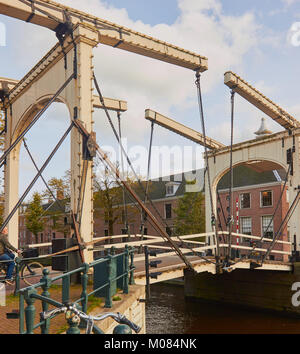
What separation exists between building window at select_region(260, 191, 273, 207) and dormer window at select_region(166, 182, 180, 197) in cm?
1042

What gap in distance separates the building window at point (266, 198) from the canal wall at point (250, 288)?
39.1 ft

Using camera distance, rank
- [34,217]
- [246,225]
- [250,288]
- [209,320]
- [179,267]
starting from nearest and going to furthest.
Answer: [179,267] → [209,320] → [250,288] → [246,225] → [34,217]

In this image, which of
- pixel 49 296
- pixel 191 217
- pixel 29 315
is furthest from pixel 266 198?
pixel 29 315

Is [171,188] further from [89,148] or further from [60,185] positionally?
[89,148]

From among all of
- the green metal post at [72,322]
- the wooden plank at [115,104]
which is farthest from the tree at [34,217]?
the green metal post at [72,322]

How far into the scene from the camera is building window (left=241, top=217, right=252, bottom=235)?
2921 cm

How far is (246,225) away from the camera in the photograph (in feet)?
96.8

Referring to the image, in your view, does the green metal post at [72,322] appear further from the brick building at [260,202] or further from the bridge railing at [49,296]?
the brick building at [260,202]

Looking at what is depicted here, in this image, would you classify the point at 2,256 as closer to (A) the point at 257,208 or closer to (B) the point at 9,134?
(B) the point at 9,134

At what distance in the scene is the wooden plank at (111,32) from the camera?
25.7ft

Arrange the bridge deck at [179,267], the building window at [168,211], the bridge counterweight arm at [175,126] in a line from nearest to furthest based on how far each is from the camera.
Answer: the bridge deck at [179,267], the bridge counterweight arm at [175,126], the building window at [168,211]

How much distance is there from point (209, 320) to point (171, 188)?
22.7 meters
